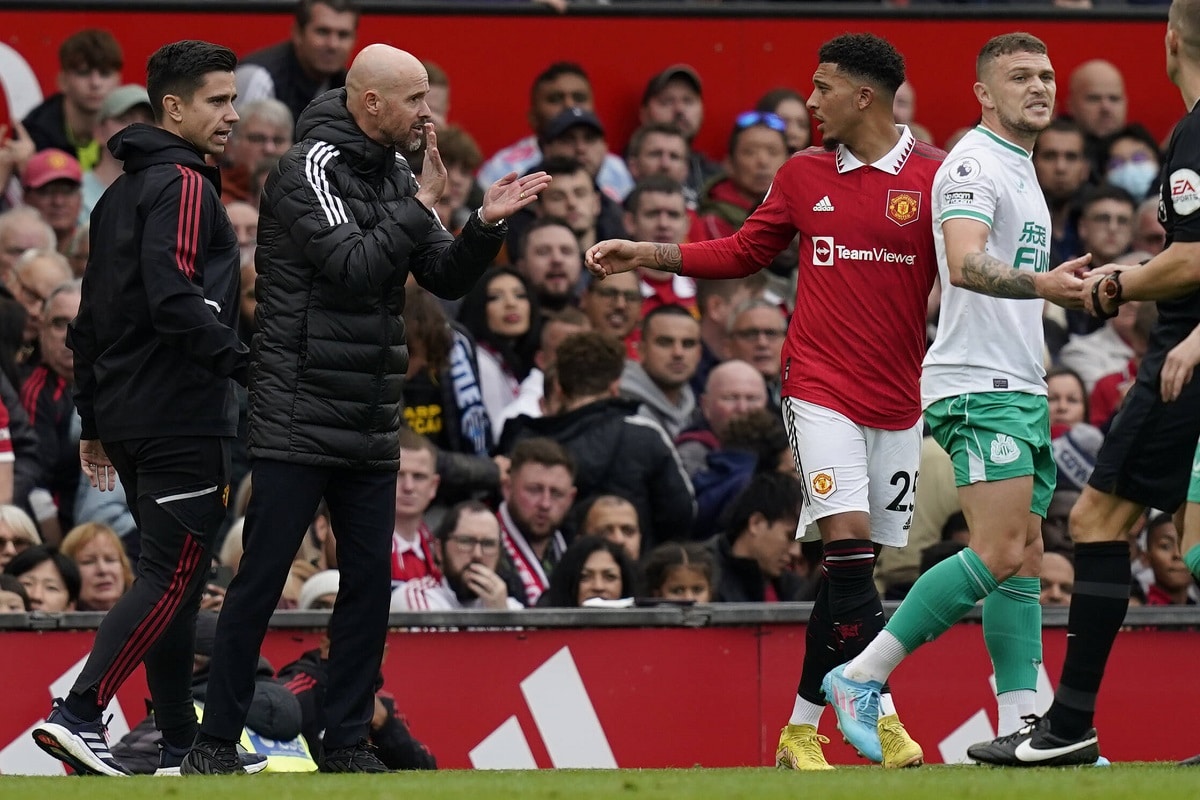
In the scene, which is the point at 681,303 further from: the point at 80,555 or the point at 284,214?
the point at 284,214

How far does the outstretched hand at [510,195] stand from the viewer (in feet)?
24.6

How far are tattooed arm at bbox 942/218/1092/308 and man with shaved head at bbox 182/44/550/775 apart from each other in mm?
1549

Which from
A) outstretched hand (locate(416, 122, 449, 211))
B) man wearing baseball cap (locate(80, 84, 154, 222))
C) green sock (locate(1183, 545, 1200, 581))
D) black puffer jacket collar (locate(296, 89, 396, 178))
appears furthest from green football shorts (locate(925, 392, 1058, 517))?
man wearing baseball cap (locate(80, 84, 154, 222))

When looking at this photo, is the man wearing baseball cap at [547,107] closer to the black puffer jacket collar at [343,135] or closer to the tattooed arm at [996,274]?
the black puffer jacket collar at [343,135]

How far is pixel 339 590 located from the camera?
24.7 feet

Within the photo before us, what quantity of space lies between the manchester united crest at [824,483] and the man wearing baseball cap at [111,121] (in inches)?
239

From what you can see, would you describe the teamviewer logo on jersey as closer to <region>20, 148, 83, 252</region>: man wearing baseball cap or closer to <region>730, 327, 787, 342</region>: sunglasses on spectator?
<region>730, 327, 787, 342</region>: sunglasses on spectator

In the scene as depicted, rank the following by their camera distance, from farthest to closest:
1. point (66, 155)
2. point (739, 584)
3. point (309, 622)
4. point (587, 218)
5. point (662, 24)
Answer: point (662, 24) < point (587, 218) < point (66, 155) < point (739, 584) < point (309, 622)

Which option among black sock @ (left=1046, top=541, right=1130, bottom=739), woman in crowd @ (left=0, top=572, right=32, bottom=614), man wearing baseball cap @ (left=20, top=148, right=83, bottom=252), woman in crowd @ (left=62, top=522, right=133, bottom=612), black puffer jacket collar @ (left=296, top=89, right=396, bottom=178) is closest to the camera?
black sock @ (left=1046, top=541, right=1130, bottom=739)

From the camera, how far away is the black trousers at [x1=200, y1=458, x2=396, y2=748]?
7.30m

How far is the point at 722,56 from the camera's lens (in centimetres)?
1527

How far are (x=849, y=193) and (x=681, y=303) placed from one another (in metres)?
5.41

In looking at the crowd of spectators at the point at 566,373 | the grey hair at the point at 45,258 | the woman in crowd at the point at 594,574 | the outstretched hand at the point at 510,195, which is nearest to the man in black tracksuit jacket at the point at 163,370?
the outstretched hand at the point at 510,195

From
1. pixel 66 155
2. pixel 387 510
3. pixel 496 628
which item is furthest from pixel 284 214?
pixel 66 155
